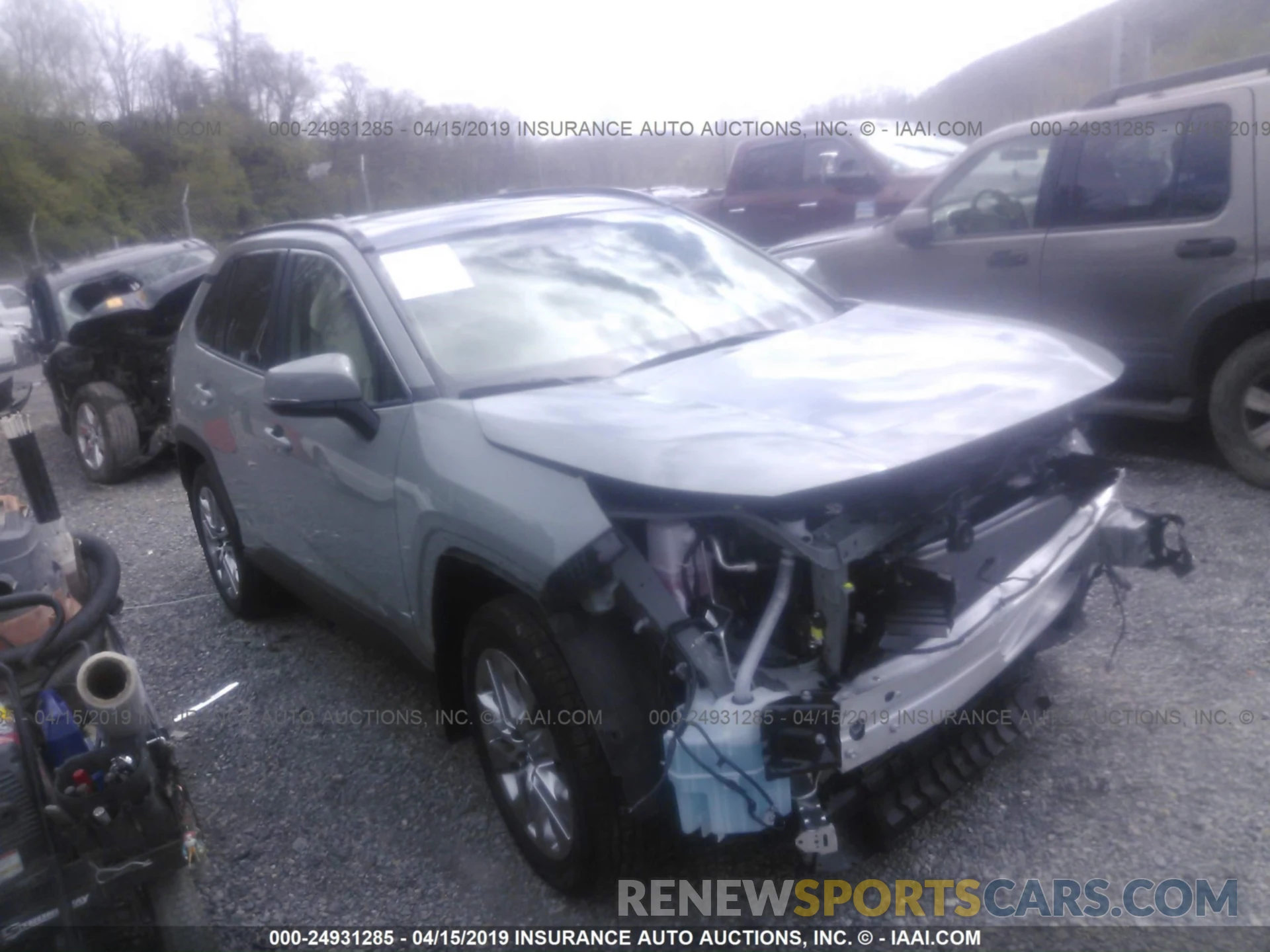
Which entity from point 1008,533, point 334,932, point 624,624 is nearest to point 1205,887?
point 1008,533

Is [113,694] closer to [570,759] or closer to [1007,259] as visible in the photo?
[570,759]

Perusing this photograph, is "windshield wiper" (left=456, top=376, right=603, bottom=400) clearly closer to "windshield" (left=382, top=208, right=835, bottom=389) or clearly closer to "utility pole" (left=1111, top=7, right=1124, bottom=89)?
"windshield" (left=382, top=208, right=835, bottom=389)

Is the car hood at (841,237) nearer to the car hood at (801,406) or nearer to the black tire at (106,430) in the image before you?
the car hood at (801,406)

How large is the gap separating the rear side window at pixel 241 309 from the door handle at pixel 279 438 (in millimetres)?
348

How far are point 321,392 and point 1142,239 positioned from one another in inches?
158

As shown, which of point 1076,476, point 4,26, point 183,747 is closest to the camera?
point 1076,476

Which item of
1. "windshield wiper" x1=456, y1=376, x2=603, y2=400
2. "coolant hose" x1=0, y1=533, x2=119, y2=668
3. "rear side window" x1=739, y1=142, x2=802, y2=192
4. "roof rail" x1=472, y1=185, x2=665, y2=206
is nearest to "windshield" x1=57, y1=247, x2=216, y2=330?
"rear side window" x1=739, y1=142, x2=802, y2=192

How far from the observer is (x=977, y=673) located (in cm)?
254

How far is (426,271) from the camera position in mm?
3303

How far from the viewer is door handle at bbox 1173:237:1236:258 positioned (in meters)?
4.58

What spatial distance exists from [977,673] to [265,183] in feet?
59.9

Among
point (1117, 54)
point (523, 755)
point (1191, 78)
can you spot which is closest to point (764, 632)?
point (523, 755)

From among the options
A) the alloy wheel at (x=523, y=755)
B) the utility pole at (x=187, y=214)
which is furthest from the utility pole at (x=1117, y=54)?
the utility pole at (x=187, y=214)

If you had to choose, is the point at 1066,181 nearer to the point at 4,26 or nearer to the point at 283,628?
the point at 283,628
